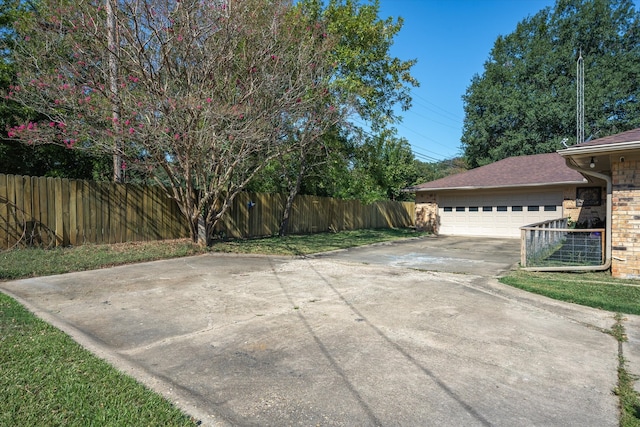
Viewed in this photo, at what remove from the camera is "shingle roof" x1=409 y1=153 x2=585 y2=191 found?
15.3 meters

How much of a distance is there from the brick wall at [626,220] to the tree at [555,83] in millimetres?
20556

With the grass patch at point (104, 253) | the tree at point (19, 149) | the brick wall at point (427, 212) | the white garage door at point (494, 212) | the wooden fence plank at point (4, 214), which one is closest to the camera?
the grass patch at point (104, 253)

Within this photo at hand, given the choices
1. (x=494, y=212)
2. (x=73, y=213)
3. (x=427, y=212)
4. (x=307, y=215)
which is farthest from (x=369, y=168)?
(x=73, y=213)

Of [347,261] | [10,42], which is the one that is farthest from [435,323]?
[10,42]

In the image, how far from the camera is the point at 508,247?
13.2 metres

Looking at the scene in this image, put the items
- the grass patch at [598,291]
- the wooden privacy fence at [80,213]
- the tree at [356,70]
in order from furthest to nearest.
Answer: the tree at [356,70] → the wooden privacy fence at [80,213] → the grass patch at [598,291]

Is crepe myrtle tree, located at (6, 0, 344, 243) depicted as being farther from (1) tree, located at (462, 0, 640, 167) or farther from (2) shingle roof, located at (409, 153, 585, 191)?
(1) tree, located at (462, 0, 640, 167)

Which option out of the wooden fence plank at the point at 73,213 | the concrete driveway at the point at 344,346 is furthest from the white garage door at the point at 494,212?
the wooden fence plank at the point at 73,213

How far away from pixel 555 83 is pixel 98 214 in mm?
29952

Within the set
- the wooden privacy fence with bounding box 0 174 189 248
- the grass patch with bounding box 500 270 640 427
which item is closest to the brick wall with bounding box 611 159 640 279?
the grass patch with bounding box 500 270 640 427

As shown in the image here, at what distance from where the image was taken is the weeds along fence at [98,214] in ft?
28.2

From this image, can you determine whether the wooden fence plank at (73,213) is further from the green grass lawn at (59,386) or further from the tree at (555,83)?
the tree at (555,83)

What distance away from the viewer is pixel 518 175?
55.9ft

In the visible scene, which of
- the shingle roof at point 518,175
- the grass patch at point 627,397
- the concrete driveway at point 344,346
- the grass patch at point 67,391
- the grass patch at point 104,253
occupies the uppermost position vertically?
the shingle roof at point 518,175
